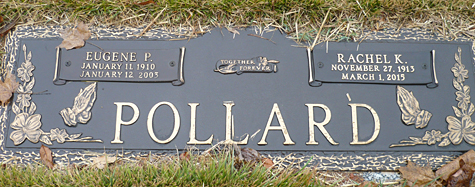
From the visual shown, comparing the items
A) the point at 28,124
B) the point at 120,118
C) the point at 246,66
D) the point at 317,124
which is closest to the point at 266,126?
the point at 317,124

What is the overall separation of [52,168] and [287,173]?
1.59 m

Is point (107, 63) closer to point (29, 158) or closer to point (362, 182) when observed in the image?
point (29, 158)

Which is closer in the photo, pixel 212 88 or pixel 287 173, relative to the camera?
pixel 287 173

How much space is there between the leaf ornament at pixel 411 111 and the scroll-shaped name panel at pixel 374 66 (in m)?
0.10

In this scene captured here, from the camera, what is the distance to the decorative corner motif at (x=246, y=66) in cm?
219

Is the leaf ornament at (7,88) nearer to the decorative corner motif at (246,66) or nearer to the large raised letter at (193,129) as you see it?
the large raised letter at (193,129)

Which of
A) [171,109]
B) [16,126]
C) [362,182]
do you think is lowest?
[362,182]

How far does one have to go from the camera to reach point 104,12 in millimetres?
2309

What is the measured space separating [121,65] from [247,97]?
0.96m

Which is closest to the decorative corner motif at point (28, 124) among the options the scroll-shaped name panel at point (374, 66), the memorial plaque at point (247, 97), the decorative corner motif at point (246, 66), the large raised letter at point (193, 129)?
the memorial plaque at point (247, 97)

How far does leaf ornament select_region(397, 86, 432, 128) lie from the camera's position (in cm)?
211

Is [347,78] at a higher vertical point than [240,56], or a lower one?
lower

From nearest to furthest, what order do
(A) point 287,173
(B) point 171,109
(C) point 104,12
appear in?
(A) point 287,173 < (B) point 171,109 < (C) point 104,12

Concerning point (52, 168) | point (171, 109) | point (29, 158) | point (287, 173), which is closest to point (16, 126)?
point (29, 158)
